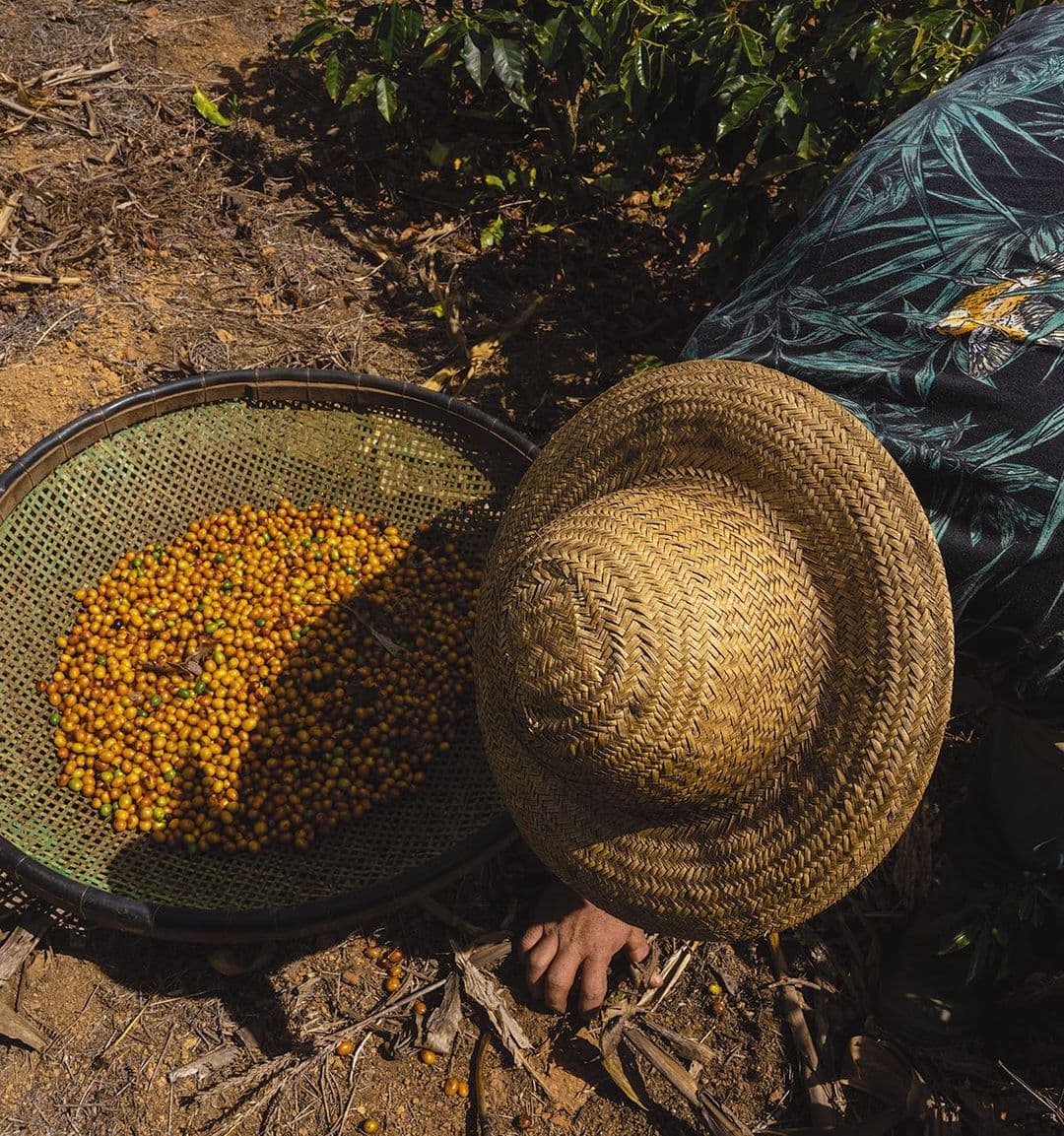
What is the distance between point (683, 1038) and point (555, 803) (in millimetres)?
1110

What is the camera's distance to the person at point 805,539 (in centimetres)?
140

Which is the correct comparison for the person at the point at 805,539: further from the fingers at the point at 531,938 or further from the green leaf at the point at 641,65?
the green leaf at the point at 641,65

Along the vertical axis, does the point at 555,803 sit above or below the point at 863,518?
below

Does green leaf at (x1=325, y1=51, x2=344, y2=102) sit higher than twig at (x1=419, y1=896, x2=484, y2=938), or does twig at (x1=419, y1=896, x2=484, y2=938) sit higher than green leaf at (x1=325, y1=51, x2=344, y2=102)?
green leaf at (x1=325, y1=51, x2=344, y2=102)

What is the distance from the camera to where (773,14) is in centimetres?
312

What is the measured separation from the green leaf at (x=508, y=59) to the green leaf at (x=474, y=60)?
0.05 metres

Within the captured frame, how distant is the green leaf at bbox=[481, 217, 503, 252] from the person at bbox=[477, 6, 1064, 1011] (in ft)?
7.09

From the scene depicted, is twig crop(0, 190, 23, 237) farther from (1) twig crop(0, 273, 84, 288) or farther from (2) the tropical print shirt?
(2) the tropical print shirt

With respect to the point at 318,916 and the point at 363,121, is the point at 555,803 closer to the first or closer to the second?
the point at 318,916

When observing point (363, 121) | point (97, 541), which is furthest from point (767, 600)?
point (363, 121)

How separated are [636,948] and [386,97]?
10.6 feet

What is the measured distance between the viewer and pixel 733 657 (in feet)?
4.56

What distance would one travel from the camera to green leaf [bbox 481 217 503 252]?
3.95 metres

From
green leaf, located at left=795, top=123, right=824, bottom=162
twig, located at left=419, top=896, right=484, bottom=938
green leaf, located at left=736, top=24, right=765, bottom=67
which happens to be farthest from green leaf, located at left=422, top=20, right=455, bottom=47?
twig, located at left=419, top=896, right=484, bottom=938
